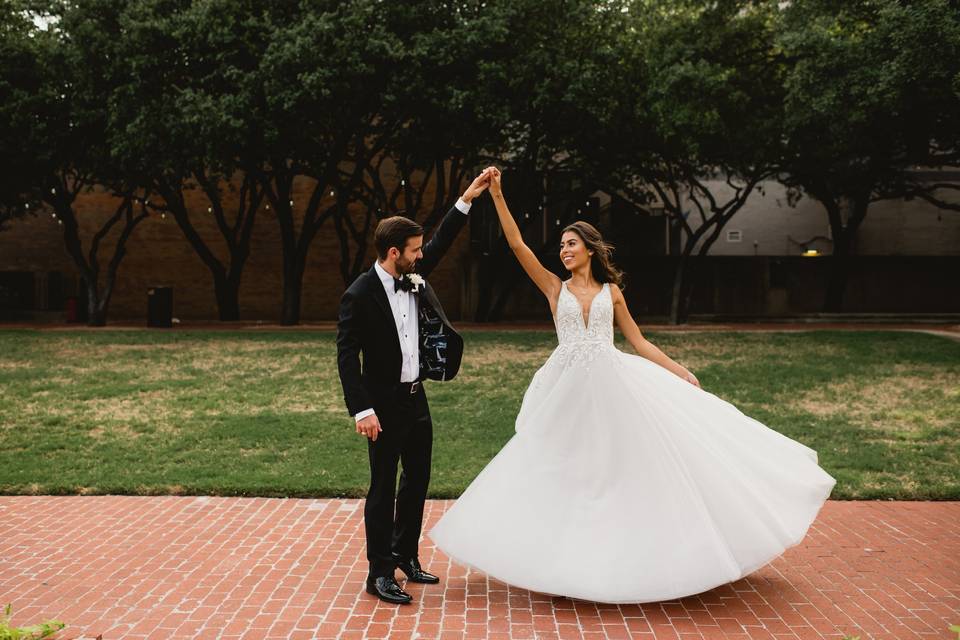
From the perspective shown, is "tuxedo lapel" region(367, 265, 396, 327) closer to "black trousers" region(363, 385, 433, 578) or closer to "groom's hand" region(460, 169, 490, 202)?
"black trousers" region(363, 385, 433, 578)

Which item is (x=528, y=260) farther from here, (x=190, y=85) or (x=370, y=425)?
(x=190, y=85)

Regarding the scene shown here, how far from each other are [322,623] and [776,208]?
109 ft

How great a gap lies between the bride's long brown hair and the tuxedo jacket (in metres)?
0.83

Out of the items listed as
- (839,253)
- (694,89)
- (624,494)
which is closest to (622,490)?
(624,494)

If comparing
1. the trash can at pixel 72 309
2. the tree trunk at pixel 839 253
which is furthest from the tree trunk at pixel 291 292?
the tree trunk at pixel 839 253

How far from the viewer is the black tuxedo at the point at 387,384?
15.9ft

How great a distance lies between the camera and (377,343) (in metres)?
4.89

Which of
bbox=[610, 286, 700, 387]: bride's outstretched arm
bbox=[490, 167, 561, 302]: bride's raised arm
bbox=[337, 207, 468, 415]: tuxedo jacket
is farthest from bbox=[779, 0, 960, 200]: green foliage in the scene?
bbox=[337, 207, 468, 415]: tuxedo jacket

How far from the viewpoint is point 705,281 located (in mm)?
31609

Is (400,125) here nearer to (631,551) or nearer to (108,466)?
(108,466)

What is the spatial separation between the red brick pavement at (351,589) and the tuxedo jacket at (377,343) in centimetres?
127

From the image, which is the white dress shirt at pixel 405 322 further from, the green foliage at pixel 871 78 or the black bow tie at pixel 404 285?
the green foliage at pixel 871 78

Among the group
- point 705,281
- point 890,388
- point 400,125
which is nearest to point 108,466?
point 890,388

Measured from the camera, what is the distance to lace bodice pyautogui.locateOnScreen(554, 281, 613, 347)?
5145 mm
